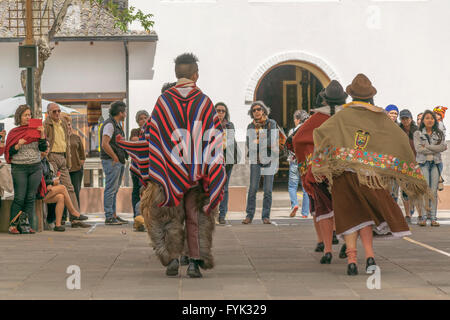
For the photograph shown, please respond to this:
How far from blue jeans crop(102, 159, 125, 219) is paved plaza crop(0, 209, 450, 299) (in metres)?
1.37

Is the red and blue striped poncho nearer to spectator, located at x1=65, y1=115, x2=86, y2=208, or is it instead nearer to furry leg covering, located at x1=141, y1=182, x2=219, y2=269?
furry leg covering, located at x1=141, y1=182, x2=219, y2=269

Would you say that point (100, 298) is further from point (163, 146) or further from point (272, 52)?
point (272, 52)

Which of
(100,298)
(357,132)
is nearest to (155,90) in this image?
(357,132)

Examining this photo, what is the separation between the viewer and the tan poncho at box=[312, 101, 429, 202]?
7312 mm

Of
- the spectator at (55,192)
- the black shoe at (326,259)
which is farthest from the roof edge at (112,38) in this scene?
the black shoe at (326,259)

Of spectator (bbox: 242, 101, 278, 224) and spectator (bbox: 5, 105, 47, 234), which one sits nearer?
spectator (bbox: 5, 105, 47, 234)

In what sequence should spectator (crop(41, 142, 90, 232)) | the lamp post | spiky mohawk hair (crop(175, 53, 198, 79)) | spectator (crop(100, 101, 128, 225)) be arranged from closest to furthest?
1. spiky mohawk hair (crop(175, 53, 198, 79))
2. spectator (crop(41, 142, 90, 232))
3. the lamp post
4. spectator (crop(100, 101, 128, 225))

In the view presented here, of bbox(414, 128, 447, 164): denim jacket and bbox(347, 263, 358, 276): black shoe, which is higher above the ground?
bbox(414, 128, 447, 164): denim jacket

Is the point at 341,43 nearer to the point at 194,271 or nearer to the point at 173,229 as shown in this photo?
the point at 173,229

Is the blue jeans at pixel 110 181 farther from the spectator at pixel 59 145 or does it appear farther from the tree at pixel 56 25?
the tree at pixel 56 25

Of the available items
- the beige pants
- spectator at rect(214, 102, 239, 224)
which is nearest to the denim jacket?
spectator at rect(214, 102, 239, 224)

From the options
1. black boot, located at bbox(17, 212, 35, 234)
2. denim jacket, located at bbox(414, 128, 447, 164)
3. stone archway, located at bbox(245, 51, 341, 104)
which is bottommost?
black boot, located at bbox(17, 212, 35, 234)

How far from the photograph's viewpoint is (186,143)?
7285 millimetres

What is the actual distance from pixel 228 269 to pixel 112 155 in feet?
17.5
